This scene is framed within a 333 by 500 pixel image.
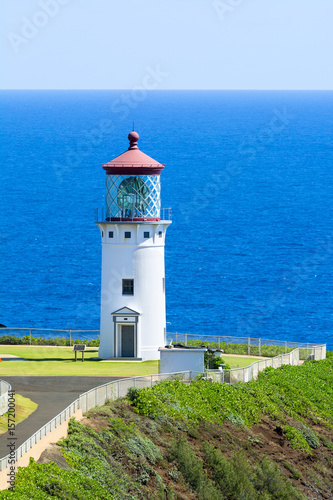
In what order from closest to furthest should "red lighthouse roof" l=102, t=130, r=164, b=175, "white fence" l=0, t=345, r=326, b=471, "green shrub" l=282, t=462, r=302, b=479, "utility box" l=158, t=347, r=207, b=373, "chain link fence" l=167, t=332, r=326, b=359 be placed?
"white fence" l=0, t=345, r=326, b=471, "green shrub" l=282, t=462, r=302, b=479, "utility box" l=158, t=347, r=207, b=373, "red lighthouse roof" l=102, t=130, r=164, b=175, "chain link fence" l=167, t=332, r=326, b=359

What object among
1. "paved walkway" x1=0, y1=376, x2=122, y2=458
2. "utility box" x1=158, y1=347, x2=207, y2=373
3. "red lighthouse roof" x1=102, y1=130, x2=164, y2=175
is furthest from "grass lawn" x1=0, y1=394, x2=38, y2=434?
"red lighthouse roof" x1=102, y1=130, x2=164, y2=175

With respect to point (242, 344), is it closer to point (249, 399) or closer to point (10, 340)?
point (10, 340)

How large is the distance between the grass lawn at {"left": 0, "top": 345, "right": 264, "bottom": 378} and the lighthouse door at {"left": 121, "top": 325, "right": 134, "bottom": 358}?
3.11 ft

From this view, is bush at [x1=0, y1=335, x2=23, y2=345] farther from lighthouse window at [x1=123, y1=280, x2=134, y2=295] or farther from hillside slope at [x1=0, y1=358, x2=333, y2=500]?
hillside slope at [x1=0, y1=358, x2=333, y2=500]

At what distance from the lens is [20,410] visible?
1128 inches

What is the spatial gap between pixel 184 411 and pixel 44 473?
831cm

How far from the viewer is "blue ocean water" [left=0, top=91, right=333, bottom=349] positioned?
76.7 metres

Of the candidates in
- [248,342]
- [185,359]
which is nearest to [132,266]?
[185,359]

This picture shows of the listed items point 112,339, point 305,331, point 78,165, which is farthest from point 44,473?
point 78,165

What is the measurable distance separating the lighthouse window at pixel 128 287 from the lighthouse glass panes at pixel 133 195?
2627 millimetres

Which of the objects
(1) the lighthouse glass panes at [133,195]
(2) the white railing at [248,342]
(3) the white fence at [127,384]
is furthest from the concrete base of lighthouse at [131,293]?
(3) the white fence at [127,384]

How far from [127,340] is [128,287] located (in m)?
2.17

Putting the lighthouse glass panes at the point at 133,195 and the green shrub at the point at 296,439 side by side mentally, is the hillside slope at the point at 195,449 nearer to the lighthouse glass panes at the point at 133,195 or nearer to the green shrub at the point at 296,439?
the green shrub at the point at 296,439

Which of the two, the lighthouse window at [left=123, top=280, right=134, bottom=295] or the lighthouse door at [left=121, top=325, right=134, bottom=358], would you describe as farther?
the lighthouse door at [left=121, top=325, right=134, bottom=358]
